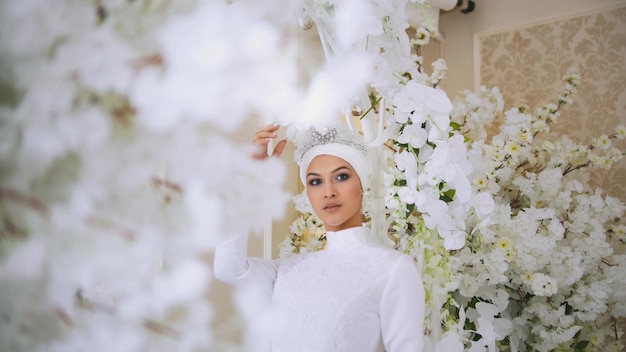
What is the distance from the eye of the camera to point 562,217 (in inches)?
78.8

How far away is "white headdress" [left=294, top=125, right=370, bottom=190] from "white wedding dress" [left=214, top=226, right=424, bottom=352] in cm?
21

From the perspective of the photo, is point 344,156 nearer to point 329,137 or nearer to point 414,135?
point 329,137

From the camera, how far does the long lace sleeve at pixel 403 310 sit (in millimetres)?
1248

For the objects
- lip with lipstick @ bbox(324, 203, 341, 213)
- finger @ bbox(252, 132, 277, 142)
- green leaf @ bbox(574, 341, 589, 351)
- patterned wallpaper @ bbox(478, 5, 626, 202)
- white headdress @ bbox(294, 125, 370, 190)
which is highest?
patterned wallpaper @ bbox(478, 5, 626, 202)

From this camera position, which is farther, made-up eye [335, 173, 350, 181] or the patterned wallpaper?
the patterned wallpaper

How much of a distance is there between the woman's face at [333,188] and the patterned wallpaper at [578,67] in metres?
1.26

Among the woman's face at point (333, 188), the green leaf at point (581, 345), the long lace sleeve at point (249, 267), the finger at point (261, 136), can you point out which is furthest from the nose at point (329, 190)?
the green leaf at point (581, 345)

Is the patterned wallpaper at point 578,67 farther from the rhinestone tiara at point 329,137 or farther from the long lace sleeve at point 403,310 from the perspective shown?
the long lace sleeve at point 403,310

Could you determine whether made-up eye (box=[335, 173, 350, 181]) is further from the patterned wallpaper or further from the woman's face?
the patterned wallpaper

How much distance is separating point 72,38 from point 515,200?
1826mm

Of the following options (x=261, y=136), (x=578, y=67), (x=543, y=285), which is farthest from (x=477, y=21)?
(x=261, y=136)

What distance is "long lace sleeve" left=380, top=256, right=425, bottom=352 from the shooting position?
49.1 inches

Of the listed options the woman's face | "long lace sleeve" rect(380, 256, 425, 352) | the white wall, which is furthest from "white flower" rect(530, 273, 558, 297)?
the white wall

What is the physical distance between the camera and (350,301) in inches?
51.3
